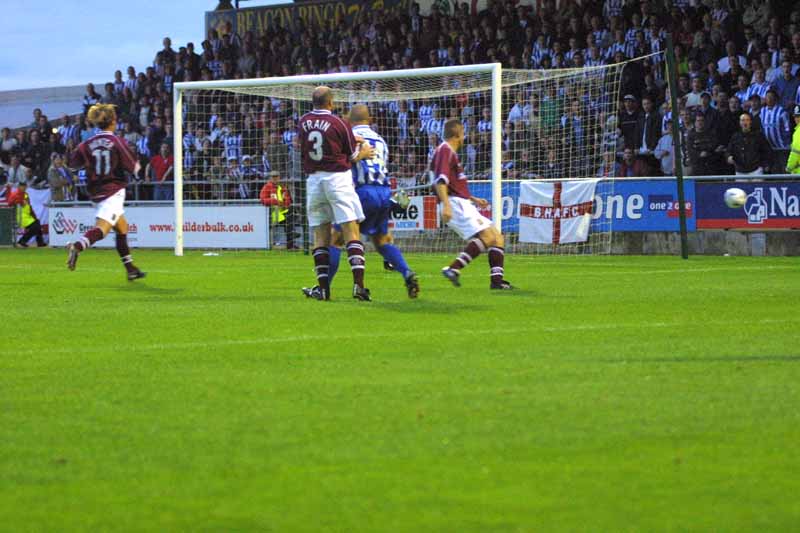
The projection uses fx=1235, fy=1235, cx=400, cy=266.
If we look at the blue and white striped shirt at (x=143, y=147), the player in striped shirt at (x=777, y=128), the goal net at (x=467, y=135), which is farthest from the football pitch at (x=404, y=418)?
the blue and white striped shirt at (x=143, y=147)

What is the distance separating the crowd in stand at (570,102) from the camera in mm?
23297

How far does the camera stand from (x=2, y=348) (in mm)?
8508

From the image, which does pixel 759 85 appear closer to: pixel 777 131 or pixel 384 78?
pixel 777 131

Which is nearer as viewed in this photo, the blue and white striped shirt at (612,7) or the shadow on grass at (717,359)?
the shadow on grass at (717,359)

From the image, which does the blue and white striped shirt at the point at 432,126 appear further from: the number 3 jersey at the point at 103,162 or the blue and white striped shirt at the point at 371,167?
the blue and white striped shirt at the point at 371,167

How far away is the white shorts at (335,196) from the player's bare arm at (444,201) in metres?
0.88

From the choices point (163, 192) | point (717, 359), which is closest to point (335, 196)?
point (717, 359)

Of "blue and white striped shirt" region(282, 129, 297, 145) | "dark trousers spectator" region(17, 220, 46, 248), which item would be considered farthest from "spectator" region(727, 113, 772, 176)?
"dark trousers spectator" region(17, 220, 46, 248)

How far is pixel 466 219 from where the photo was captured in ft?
44.2

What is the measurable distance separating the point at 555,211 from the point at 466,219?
11052mm

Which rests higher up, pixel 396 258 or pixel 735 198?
pixel 735 198

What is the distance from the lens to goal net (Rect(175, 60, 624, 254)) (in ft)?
79.2

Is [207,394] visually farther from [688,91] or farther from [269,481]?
[688,91]

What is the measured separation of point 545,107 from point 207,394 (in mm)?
19144
